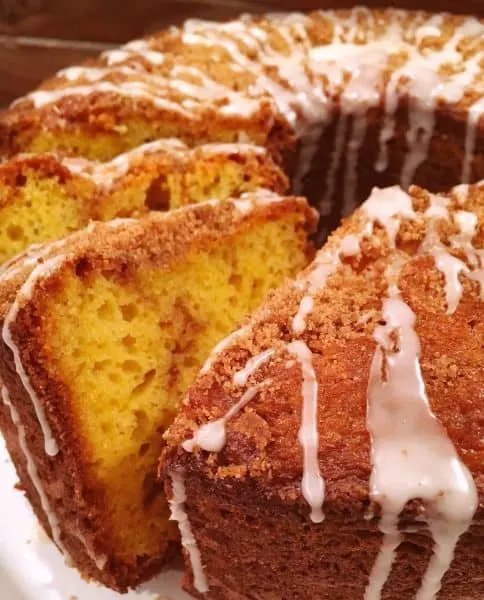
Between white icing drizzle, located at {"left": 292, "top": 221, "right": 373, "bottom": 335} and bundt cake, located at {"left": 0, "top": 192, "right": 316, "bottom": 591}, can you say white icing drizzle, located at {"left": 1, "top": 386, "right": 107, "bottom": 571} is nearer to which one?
bundt cake, located at {"left": 0, "top": 192, "right": 316, "bottom": 591}

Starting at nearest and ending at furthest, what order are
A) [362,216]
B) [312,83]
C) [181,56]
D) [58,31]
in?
[362,216] → [312,83] → [181,56] → [58,31]

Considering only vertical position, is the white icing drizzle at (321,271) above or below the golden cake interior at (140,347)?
above

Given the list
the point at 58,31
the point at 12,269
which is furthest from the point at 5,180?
the point at 58,31

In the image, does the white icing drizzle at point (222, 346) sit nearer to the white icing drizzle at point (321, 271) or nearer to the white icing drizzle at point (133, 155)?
the white icing drizzle at point (321, 271)

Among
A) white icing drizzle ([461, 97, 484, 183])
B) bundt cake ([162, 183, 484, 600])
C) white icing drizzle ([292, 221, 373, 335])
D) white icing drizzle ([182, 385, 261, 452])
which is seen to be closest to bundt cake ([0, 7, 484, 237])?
white icing drizzle ([461, 97, 484, 183])

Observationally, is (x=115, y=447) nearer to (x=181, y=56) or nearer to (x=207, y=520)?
(x=207, y=520)

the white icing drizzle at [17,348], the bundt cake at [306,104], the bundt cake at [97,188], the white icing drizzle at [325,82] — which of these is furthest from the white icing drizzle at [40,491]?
the white icing drizzle at [325,82]

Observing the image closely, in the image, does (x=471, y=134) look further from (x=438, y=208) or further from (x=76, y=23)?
(x=76, y=23)
